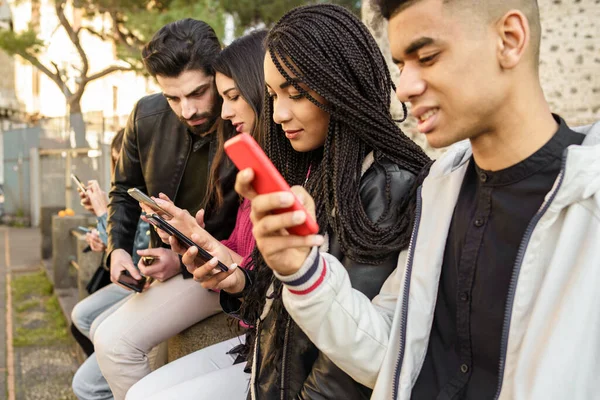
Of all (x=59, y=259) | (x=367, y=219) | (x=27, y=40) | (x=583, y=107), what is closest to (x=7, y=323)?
(x=59, y=259)

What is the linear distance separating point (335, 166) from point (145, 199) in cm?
75

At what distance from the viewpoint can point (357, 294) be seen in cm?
151

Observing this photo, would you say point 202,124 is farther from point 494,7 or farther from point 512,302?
point 512,302

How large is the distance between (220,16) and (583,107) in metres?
6.38

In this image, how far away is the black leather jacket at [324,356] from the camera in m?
1.58

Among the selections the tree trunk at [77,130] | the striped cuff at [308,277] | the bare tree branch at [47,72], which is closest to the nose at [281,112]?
the striped cuff at [308,277]

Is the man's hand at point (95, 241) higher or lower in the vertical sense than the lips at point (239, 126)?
lower

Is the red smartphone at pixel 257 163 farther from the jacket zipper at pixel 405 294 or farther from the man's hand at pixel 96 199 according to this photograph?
the man's hand at pixel 96 199

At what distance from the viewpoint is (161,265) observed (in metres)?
2.51

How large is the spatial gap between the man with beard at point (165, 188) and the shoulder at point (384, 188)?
38.1 inches

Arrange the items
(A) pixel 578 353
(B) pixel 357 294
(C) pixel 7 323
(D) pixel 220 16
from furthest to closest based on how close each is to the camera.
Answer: (D) pixel 220 16, (C) pixel 7 323, (B) pixel 357 294, (A) pixel 578 353

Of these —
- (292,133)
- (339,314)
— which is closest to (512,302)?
(339,314)

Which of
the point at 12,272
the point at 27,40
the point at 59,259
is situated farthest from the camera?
the point at 27,40

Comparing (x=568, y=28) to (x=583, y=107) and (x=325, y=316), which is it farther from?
(x=325, y=316)
